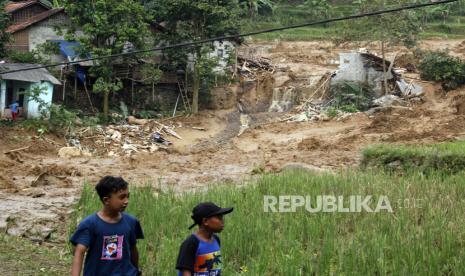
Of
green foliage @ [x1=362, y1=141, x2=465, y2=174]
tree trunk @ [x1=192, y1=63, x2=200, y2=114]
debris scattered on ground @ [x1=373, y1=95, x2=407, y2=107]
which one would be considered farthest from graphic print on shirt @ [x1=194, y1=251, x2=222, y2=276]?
tree trunk @ [x1=192, y1=63, x2=200, y2=114]

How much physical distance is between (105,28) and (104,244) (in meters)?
17.5

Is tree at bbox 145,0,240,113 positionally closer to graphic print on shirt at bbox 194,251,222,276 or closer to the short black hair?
the short black hair

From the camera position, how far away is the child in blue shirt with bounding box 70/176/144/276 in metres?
4.15

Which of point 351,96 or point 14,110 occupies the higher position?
point 351,96

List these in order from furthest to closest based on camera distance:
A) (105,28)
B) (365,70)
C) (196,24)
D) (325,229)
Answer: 1. (365,70)
2. (196,24)
3. (105,28)
4. (325,229)

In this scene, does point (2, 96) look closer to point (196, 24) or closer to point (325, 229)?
point (196, 24)

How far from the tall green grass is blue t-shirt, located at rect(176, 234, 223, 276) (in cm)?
144

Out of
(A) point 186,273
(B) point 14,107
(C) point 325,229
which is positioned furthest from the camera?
(B) point 14,107

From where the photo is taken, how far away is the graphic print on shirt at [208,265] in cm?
412

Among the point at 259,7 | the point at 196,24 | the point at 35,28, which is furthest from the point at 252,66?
the point at 259,7

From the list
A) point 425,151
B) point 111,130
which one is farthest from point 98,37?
point 425,151

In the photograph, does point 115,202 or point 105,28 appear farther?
point 105,28

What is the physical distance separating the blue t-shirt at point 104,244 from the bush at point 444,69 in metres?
22.5

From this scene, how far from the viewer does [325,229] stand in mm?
6805
